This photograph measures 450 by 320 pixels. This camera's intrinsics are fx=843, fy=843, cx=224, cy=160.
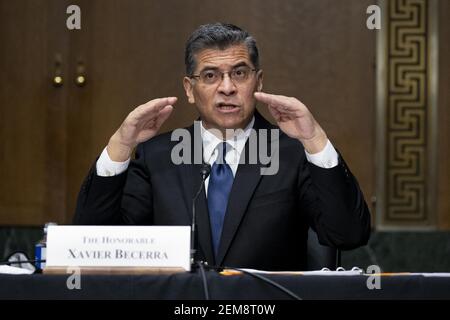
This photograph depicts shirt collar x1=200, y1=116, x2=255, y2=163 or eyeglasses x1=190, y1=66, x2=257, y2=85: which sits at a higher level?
eyeglasses x1=190, y1=66, x2=257, y2=85

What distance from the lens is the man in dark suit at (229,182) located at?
94.7 inches

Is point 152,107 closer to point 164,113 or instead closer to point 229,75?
point 164,113

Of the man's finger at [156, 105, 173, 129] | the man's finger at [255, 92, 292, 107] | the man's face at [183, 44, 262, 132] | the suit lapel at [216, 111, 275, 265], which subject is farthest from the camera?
the man's face at [183, 44, 262, 132]

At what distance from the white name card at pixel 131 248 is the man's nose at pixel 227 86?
2.63 ft

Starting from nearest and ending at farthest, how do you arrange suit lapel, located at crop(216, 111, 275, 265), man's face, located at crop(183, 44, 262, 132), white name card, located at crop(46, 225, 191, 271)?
white name card, located at crop(46, 225, 191, 271) → suit lapel, located at crop(216, 111, 275, 265) → man's face, located at crop(183, 44, 262, 132)

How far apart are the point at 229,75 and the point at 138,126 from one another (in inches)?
15.3

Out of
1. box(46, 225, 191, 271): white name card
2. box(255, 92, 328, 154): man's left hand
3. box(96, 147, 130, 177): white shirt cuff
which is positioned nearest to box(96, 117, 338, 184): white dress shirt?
box(96, 147, 130, 177): white shirt cuff

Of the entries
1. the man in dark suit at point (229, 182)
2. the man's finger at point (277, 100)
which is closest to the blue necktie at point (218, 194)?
the man in dark suit at point (229, 182)

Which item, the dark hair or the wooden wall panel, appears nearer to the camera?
the dark hair

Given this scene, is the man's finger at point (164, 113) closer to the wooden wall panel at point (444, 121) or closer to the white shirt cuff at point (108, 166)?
the white shirt cuff at point (108, 166)

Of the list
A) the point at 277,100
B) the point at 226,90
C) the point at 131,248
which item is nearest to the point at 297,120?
the point at 277,100

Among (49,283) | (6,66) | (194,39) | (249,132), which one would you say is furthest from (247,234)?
(6,66)

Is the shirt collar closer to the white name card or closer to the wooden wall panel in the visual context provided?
the white name card

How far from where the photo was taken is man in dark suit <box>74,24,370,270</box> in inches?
94.7
